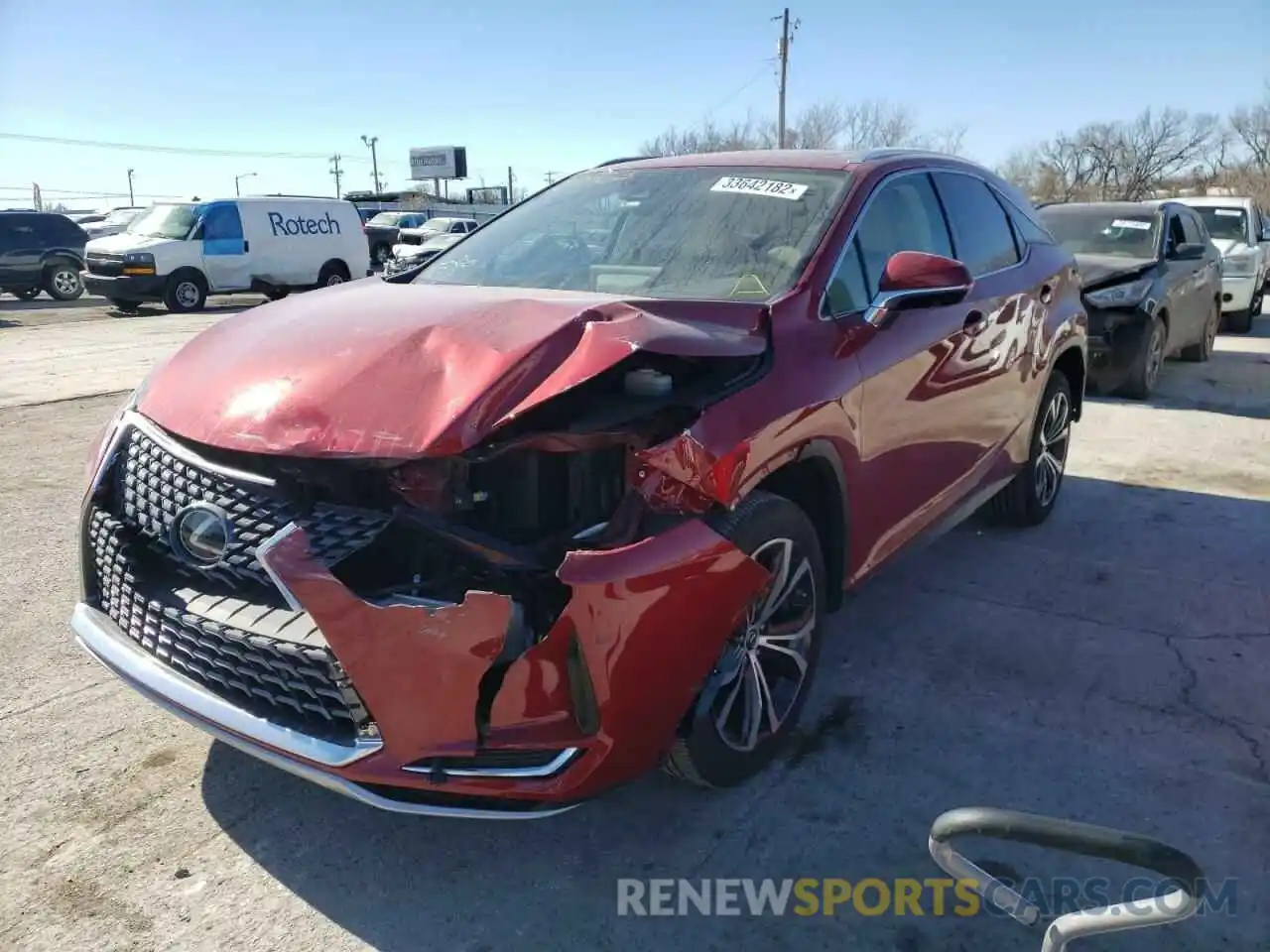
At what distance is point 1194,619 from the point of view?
4.22 metres

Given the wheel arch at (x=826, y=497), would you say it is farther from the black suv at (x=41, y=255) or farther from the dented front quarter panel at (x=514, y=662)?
the black suv at (x=41, y=255)

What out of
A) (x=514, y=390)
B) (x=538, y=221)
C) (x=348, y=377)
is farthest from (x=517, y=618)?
(x=538, y=221)

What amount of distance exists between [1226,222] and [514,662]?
15197 millimetres

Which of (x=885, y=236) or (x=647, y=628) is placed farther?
(x=885, y=236)

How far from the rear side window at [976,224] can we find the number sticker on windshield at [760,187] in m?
0.94

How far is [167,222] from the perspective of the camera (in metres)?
18.3

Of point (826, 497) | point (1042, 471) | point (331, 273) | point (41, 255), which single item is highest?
point (41, 255)

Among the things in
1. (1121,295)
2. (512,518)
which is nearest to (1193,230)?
(1121,295)

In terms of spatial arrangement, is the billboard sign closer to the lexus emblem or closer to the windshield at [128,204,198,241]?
the windshield at [128,204,198,241]

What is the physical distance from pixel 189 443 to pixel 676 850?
65.1 inches

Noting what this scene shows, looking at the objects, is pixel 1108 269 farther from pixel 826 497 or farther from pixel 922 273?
pixel 826 497

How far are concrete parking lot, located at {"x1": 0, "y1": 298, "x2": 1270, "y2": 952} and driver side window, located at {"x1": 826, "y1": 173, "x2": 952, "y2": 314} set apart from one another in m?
1.37

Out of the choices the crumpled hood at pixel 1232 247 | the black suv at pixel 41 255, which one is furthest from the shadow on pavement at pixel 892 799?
the black suv at pixel 41 255

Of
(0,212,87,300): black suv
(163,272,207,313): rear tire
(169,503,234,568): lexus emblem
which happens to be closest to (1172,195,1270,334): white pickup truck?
(169,503,234,568): lexus emblem
